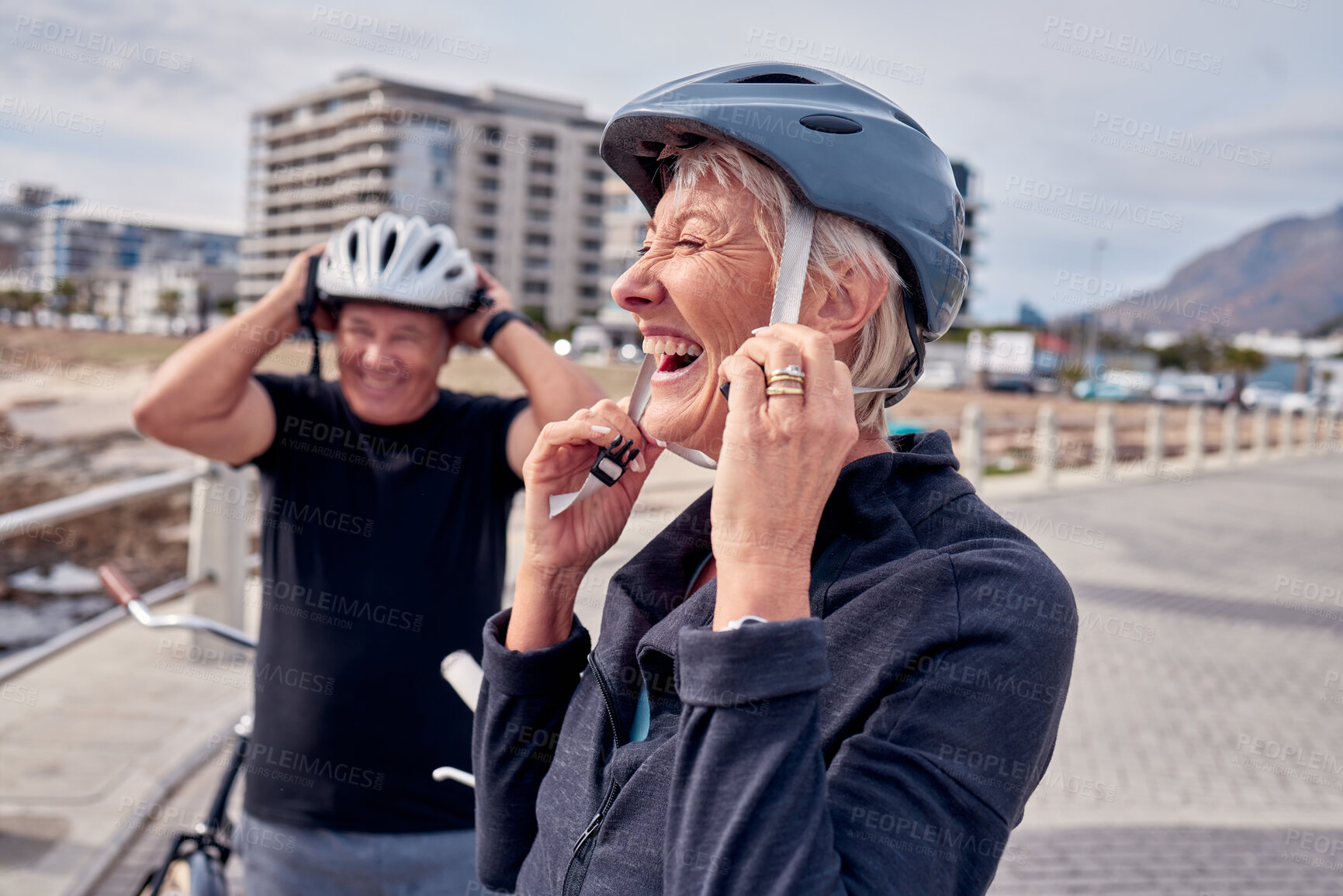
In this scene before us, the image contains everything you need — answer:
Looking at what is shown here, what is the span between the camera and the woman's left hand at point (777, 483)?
4.04 ft

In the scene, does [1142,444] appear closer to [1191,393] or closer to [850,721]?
[1191,393]

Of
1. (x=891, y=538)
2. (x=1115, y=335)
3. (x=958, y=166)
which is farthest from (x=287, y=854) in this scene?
(x=1115, y=335)

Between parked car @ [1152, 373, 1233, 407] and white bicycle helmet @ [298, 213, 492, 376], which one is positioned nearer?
white bicycle helmet @ [298, 213, 492, 376]

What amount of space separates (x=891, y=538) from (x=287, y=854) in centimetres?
199

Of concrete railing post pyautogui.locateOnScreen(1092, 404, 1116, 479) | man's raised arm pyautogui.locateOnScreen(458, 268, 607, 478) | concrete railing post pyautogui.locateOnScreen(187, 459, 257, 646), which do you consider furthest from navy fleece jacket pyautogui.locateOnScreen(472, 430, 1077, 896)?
concrete railing post pyautogui.locateOnScreen(1092, 404, 1116, 479)

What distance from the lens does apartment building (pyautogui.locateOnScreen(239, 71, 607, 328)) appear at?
103 metres

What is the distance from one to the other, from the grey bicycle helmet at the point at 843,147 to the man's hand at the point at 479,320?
5.35 ft

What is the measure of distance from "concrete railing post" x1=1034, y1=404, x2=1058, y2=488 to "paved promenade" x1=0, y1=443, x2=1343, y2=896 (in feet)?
22.6

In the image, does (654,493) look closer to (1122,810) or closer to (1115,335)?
(1122,810)

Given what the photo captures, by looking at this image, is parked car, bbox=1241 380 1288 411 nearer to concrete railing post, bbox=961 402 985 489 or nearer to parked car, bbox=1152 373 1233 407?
parked car, bbox=1152 373 1233 407

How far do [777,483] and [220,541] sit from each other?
239 inches

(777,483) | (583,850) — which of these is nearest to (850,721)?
(777,483)

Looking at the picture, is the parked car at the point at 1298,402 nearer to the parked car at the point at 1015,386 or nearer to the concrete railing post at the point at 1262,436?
the parked car at the point at 1015,386

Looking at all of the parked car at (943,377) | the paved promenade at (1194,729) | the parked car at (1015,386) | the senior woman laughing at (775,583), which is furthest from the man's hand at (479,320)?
the parked car at (1015,386)
